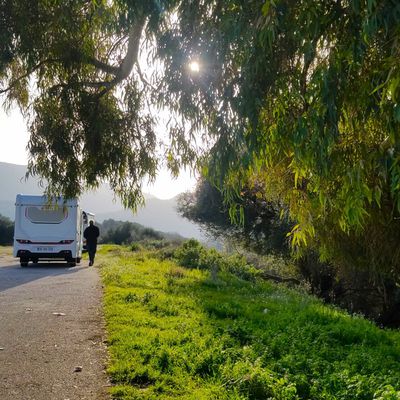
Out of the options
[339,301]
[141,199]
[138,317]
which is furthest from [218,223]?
[138,317]

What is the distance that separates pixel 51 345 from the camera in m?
6.87

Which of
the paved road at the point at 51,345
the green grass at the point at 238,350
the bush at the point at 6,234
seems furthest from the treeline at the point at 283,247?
the bush at the point at 6,234

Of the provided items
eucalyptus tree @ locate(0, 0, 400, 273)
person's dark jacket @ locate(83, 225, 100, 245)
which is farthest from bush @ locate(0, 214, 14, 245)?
eucalyptus tree @ locate(0, 0, 400, 273)

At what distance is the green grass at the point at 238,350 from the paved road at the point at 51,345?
28cm

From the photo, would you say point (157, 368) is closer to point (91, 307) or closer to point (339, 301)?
point (91, 307)

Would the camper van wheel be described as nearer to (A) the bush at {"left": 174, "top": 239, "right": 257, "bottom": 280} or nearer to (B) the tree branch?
(A) the bush at {"left": 174, "top": 239, "right": 257, "bottom": 280}

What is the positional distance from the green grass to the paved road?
28cm

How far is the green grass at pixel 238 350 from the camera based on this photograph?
17.1 feet

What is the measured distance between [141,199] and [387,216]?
15.4ft

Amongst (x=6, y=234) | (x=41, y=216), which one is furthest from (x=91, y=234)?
(x=6, y=234)

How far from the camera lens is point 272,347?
7.04 m

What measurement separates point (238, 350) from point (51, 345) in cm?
250

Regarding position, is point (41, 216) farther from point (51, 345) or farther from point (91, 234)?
point (51, 345)

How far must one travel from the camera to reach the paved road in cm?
516
